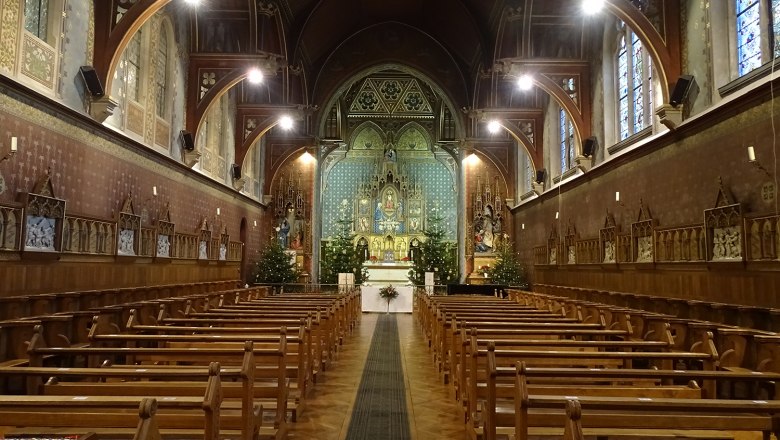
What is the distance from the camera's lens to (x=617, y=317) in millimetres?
9133

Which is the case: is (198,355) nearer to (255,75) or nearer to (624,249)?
(624,249)

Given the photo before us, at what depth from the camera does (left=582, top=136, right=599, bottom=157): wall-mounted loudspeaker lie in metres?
17.4

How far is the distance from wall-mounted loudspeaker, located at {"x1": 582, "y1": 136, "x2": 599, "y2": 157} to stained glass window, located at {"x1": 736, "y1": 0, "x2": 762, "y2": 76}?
6.80m

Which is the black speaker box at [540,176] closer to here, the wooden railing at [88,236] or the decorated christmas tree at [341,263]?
the decorated christmas tree at [341,263]

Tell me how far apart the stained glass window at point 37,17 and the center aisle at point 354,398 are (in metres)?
8.26

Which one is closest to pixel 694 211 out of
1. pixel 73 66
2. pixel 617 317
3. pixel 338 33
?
pixel 617 317

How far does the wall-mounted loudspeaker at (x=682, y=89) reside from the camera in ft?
38.4

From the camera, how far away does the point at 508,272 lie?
79.5 feet

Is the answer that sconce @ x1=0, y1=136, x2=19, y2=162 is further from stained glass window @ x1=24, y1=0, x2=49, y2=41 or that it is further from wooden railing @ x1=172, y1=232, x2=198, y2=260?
wooden railing @ x1=172, y1=232, x2=198, y2=260

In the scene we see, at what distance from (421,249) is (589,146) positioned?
12.3 m

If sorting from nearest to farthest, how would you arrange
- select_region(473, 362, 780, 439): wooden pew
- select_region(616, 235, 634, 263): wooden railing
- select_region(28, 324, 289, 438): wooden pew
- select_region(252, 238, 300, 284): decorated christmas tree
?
select_region(473, 362, 780, 439): wooden pew → select_region(28, 324, 289, 438): wooden pew → select_region(616, 235, 634, 263): wooden railing → select_region(252, 238, 300, 284): decorated christmas tree

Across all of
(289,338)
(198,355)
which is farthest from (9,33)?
(198,355)

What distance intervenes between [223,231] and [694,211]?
15961 mm

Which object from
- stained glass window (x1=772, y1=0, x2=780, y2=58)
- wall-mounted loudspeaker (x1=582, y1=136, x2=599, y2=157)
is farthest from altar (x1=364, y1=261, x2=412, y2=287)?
stained glass window (x1=772, y1=0, x2=780, y2=58)
